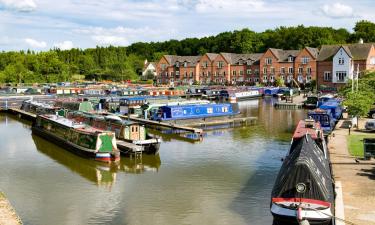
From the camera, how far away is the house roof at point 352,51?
89.1m

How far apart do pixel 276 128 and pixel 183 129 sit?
34.1 feet

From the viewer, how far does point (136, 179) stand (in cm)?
2870

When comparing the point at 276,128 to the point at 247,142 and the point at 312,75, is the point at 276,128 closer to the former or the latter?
the point at 247,142

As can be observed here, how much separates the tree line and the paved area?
311ft

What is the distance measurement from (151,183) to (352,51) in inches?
2897

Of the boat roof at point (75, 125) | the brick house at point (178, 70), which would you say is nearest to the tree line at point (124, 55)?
the brick house at point (178, 70)

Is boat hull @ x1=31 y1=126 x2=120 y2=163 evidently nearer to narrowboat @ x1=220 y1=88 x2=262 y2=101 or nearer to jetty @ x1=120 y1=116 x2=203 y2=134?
jetty @ x1=120 y1=116 x2=203 y2=134

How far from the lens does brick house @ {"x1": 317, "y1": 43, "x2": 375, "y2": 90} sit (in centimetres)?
8875

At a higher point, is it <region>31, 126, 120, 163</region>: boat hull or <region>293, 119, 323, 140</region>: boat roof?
<region>293, 119, 323, 140</region>: boat roof

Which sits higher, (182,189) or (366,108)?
(366,108)

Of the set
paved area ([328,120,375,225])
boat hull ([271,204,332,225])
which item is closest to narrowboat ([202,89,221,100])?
paved area ([328,120,375,225])

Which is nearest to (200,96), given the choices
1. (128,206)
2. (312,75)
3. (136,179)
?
(312,75)

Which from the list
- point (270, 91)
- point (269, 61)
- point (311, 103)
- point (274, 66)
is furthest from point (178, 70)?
point (311, 103)

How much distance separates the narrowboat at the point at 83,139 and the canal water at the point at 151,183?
692 millimetres
